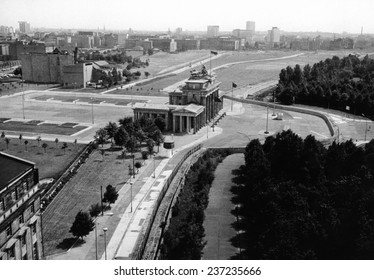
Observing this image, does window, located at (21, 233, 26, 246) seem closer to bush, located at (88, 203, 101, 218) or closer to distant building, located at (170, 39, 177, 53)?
bush, located at (88, 203, 101, 218)

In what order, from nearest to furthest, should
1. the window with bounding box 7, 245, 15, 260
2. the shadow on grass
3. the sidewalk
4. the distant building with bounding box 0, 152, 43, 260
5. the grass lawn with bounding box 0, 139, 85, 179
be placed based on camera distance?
the distant building with bounding box 0, 152, 43, 260 < the window with bounding box 7, 245, 15, 260 < the sidewalk < the shadow on grass < the grass lawn with bounding box 0, 139, 85, 179

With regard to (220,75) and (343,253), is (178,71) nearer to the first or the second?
(220,75)

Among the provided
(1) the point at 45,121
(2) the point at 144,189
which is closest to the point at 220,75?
(1) the point at 45,121

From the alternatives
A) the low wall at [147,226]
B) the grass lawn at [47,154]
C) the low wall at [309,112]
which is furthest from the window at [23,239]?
the low wall at [309,112]

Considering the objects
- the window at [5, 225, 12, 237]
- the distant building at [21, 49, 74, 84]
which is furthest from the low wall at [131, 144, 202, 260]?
the distant building at [21, 49, 74, 84]

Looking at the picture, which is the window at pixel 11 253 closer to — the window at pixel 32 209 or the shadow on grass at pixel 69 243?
the window at pixel 32 209

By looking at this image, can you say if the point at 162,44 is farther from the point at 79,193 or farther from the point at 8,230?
the point at 8,230

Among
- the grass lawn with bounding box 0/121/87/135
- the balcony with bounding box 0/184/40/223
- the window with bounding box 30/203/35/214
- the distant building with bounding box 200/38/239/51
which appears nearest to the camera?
the balcony with bounding box 0/184/40/223

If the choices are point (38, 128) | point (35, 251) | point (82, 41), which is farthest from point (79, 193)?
point (82, 41)
